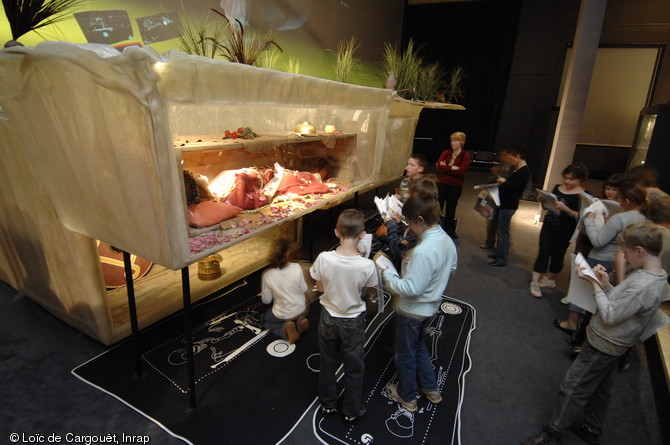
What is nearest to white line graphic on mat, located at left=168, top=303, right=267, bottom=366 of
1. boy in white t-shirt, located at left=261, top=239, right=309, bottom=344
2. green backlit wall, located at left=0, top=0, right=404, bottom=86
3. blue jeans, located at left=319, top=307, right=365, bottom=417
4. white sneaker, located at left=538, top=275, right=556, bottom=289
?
boy in white t-shirt, located at left=261, top=239, right=309, bottom=344

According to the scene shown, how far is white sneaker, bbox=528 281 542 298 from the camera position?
3948 mm

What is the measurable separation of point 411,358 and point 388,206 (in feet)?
3.94

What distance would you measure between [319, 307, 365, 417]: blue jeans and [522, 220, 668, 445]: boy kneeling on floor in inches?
42.3

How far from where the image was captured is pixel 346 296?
6.56ft

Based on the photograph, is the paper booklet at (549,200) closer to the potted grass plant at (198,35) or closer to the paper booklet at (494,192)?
the paper booklet at (494,192)

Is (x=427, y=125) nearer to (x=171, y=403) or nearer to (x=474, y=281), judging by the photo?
(x=474, y=281)

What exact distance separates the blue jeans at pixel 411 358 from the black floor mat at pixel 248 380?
0.15 m

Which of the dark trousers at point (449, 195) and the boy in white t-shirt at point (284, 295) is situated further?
the dark trousers at point (449, 195)

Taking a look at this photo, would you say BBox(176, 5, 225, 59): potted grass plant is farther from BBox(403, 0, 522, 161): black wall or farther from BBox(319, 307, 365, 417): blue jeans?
BBox(403, 0, 522, 161): black wall

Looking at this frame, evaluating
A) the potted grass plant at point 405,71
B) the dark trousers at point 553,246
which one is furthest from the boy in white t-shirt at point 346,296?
the potted grass plant at point 405,71

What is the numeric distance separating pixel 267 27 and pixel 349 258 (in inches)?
171

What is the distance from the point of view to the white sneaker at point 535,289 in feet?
13.0

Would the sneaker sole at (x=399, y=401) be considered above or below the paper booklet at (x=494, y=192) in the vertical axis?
below

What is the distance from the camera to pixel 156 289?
346 cm
